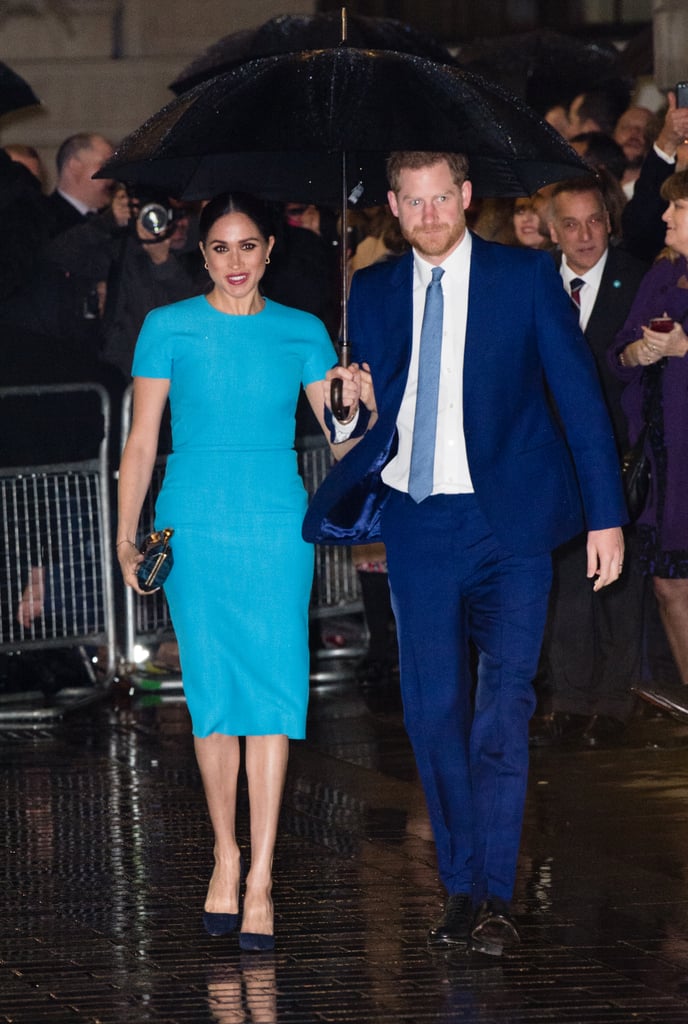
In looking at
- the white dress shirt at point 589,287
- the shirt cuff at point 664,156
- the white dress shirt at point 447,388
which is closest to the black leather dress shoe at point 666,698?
the white dress shirt at point 447,388

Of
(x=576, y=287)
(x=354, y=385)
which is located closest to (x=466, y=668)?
(x=354, y=385)

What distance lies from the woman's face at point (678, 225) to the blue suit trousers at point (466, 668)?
2.64 meters

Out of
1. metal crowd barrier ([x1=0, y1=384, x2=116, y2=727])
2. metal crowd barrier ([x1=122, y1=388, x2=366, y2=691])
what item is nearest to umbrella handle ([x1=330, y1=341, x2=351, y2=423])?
metal crowd barrier ([x1=0, y1=384, x2=116, y2=727])

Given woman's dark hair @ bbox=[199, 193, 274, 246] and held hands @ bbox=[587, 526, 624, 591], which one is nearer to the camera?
held hands @ bbox=[587, 526, 624, 591]

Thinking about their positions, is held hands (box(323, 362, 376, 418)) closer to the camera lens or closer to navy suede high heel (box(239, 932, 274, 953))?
navy suede high heel (box(239, 932, 274, 953))

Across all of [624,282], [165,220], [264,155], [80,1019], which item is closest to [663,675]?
[624,282]

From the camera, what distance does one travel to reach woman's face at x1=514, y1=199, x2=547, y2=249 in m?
10.2

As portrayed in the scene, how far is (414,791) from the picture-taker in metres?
8.07

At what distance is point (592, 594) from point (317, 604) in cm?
245

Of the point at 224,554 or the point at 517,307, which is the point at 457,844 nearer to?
the point at 224,554

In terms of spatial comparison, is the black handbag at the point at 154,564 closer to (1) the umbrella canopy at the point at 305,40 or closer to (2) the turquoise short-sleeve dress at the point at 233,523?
(2) the turquoise short-sleeve dress at the point at 233,523

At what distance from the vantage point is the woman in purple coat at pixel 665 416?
8336 mm

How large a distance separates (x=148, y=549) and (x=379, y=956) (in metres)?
1.33

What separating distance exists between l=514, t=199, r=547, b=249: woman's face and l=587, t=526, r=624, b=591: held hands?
4.56 m
